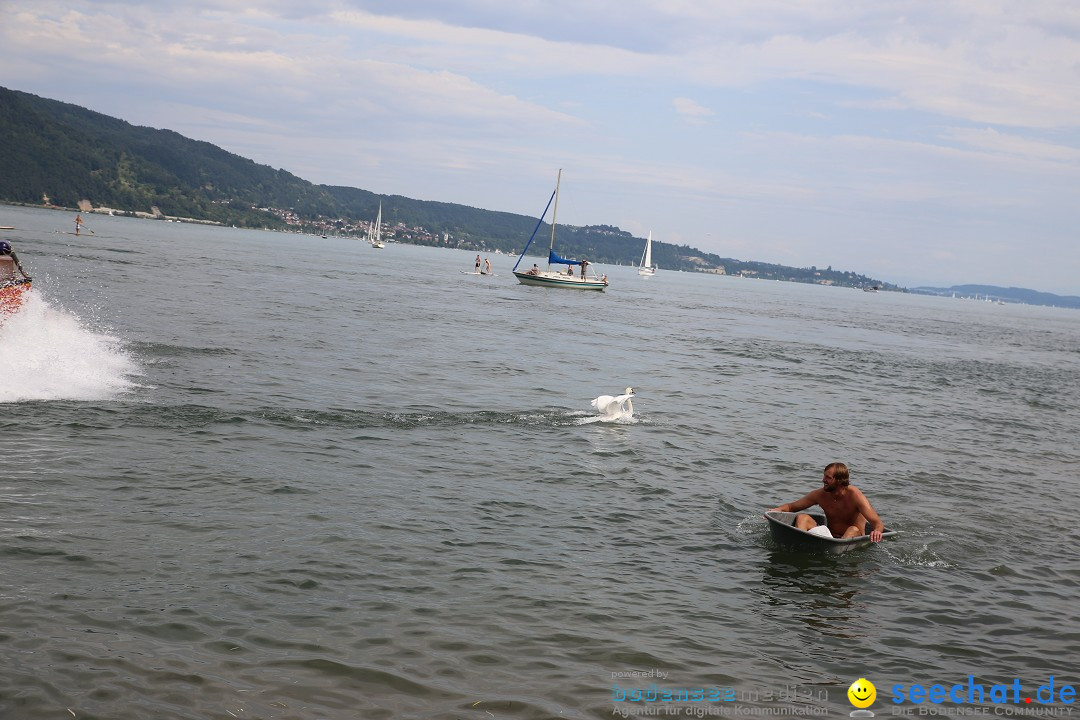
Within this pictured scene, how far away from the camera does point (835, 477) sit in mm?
12047

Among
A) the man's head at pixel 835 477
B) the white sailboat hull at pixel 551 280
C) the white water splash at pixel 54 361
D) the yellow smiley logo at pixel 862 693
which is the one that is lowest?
the yellow smiley logo at pixel 862 693

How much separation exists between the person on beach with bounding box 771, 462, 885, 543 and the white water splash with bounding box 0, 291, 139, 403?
13.7 meters

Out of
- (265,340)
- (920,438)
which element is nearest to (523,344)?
(265,340)

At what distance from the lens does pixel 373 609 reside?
355 inches

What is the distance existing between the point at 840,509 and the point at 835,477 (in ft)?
1.88

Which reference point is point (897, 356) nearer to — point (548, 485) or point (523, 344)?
point (523, 344)

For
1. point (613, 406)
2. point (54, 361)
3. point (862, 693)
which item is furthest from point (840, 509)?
point (54, 361)

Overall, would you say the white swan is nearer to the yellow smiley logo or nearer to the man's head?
the man's head

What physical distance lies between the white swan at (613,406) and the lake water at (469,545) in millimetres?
566

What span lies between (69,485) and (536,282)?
247 ft

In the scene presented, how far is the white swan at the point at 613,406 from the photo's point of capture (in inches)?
791

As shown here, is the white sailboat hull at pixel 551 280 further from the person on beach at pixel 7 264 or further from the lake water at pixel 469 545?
the person on beach at pixel 7 264

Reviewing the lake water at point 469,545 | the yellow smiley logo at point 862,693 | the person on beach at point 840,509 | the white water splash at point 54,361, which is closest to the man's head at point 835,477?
the person on beach at point 840,509

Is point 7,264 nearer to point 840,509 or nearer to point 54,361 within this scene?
point 54,361
